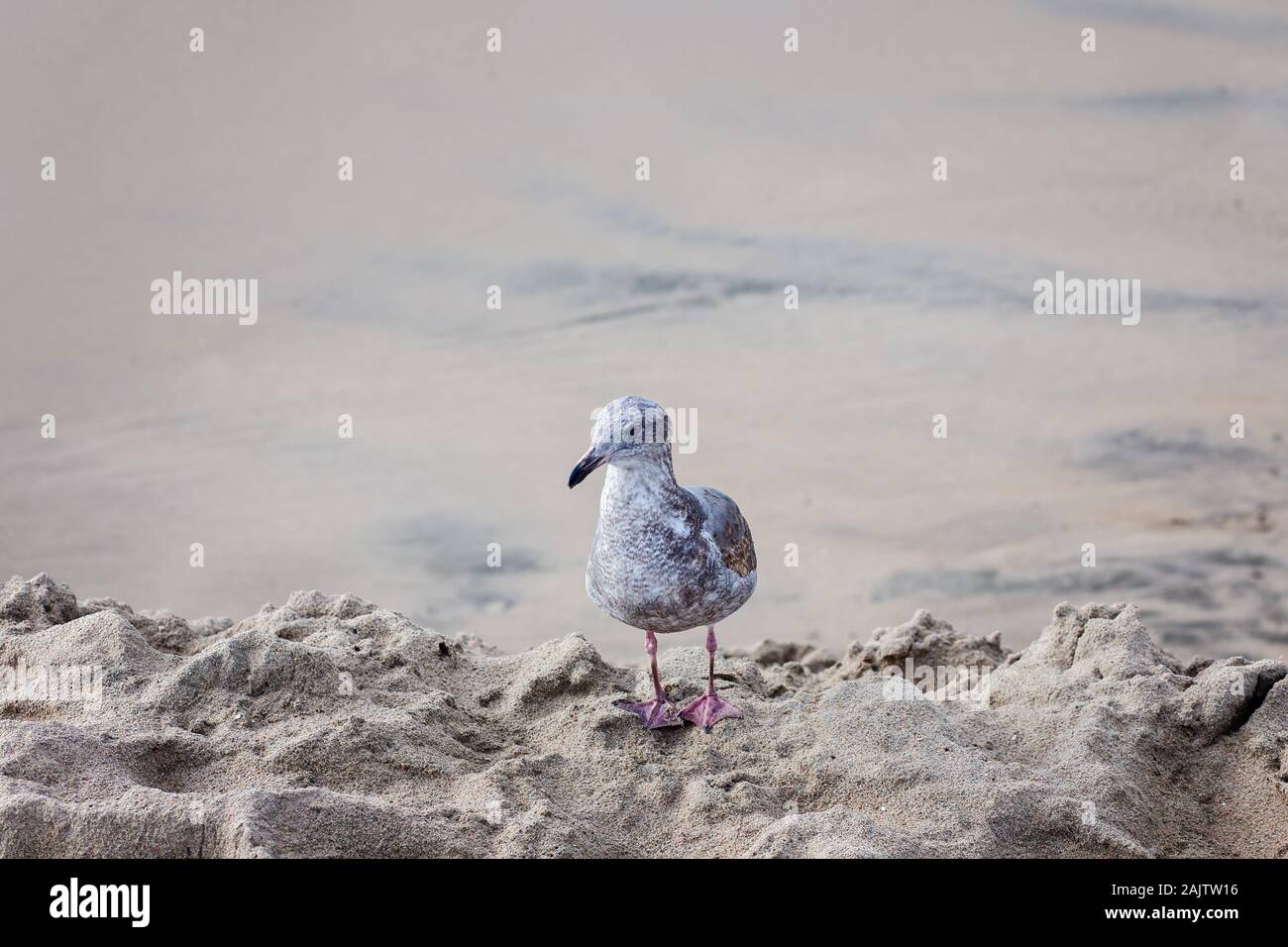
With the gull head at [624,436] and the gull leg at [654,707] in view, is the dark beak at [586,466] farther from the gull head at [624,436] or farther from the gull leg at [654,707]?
the gull leg at [654,707]

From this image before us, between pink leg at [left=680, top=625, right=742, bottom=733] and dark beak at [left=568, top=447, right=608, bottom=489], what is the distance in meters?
1.23

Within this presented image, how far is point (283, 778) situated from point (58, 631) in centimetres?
184

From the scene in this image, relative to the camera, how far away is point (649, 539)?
4746 millimetres

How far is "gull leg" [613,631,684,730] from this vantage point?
5234 millimetres

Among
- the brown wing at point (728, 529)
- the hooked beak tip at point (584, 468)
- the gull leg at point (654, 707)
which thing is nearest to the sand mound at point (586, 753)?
the gull leg at point (654, 707)

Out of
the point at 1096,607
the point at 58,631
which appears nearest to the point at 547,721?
the point at 58,631

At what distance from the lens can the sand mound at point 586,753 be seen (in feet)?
13.6

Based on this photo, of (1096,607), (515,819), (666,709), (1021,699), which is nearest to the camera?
(515,819)

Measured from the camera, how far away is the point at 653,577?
476 centimetres

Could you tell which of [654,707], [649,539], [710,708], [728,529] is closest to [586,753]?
[654,707]

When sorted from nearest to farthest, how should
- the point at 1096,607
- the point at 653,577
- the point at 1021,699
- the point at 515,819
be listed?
the point at 515,819
the point at 653,577
the point at 1021,699
the point at 1096,607

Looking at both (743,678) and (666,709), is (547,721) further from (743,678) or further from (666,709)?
(743,678)

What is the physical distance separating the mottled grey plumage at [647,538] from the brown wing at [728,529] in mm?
44

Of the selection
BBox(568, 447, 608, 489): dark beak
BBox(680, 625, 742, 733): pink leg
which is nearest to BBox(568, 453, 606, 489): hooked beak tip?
BBox(568, 447, 608, 489): dark beak
